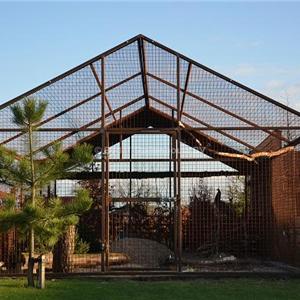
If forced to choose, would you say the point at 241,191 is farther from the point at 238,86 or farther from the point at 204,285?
the point at 204,285

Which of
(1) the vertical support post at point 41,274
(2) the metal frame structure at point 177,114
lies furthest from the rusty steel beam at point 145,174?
(1) the vertical support post at point 41,274

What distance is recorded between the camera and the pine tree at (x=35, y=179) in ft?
37.9

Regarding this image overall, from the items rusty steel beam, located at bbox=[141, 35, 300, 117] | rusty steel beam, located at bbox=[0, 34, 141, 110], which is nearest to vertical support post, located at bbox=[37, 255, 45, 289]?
rusty steel beam, located at bbox=[0, 34, 141, 110]

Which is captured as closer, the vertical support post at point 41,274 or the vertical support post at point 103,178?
the vertical support post at point 41,274

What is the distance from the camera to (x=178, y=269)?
45.6ft

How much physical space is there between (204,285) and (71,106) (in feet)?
18.5

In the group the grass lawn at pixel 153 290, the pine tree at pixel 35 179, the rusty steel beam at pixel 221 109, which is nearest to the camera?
the grass lawn at pixel 153 290

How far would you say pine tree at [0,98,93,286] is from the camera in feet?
37.9

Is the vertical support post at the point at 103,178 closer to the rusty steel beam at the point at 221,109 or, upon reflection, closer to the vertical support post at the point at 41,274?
the rusty steel beam at the point at 221,109

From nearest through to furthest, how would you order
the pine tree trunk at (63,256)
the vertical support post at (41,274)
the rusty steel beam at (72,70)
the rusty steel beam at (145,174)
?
the vertical support post at (41,274), the pine tree trunk at (63,256), the rusty steel beam at (72,70), the rusty steel beam at (145,174)

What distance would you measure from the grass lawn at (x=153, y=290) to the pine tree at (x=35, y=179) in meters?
0.85

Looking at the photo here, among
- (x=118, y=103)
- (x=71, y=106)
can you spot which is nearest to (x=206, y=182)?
(x=118, y=103)

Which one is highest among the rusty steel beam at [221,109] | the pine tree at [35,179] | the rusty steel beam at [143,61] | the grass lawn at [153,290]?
the rusty steel beam at [143,61]

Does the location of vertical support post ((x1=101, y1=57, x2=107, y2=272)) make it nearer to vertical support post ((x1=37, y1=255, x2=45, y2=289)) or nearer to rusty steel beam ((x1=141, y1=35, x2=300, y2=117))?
rusty steel beam ((x1=141, y1=35, x2=300, y2=117))
